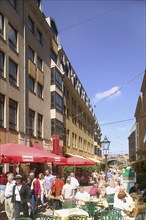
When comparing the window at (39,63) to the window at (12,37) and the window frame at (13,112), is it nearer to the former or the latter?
the window at (12,37)

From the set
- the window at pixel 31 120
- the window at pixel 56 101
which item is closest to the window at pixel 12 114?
the window at pixel 31 120

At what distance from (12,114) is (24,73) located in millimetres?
3744

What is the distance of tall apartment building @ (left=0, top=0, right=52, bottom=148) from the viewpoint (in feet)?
73.8

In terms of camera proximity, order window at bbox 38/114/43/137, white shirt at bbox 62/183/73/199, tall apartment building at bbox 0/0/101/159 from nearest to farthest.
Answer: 1. white shirt at bbox 62/183/73/199
2. tall apartment building at bbox 0/0/101/159
3. window at bbox 38/114/43/137

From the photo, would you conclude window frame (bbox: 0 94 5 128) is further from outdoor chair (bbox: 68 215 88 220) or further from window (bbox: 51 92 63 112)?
outdoor chair (bbox: 68 215 88 220)

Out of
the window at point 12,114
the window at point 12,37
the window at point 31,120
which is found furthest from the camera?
the window at point 31,120

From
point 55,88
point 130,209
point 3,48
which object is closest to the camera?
point 130,209

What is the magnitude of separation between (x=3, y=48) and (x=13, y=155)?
11.2 meters

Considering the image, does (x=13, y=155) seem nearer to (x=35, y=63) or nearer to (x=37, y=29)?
(x=35, y=63)

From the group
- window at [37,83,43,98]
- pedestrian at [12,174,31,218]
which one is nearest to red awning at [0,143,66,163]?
pedestrian at [12,174,31,218]

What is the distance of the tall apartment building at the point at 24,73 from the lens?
22484 millimetres

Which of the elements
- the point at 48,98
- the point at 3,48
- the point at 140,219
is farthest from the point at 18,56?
Answer: the point at 140,219

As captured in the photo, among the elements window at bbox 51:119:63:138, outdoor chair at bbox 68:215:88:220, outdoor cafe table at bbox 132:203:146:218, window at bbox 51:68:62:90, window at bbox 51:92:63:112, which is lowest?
outdoor cafe table at bbox 132:203:146:218

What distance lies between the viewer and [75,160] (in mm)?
25766
